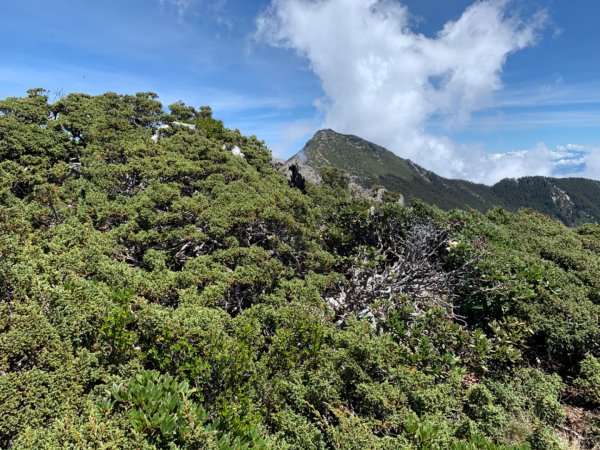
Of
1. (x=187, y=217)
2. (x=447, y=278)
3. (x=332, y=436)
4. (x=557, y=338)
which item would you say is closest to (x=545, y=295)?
(x=557, y=338)

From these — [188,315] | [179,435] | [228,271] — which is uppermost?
[228,271]

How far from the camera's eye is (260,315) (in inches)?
432

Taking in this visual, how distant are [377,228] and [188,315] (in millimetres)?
12069

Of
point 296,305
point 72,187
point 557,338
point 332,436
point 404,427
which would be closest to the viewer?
point 332,436

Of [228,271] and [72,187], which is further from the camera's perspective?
[72,187]

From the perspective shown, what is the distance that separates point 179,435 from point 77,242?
10128 millimetres

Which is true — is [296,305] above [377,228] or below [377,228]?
below

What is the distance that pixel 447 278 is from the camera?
50.0ft

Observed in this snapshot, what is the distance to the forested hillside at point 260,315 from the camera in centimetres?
696

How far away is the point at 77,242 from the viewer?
1323 centimetres

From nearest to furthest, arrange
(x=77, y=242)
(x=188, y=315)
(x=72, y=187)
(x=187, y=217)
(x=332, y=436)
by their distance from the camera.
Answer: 1. (x=332, y=436)
2. (x=188, y=315)
3. (x=77, y=242)
4. (x=187, y=217)
5. (x=72, y=187)

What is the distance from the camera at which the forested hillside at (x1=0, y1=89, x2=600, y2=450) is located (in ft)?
22.8

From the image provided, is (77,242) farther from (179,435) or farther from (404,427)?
(404,427)

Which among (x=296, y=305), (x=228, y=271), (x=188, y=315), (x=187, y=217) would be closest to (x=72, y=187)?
(x=187, y=217)
